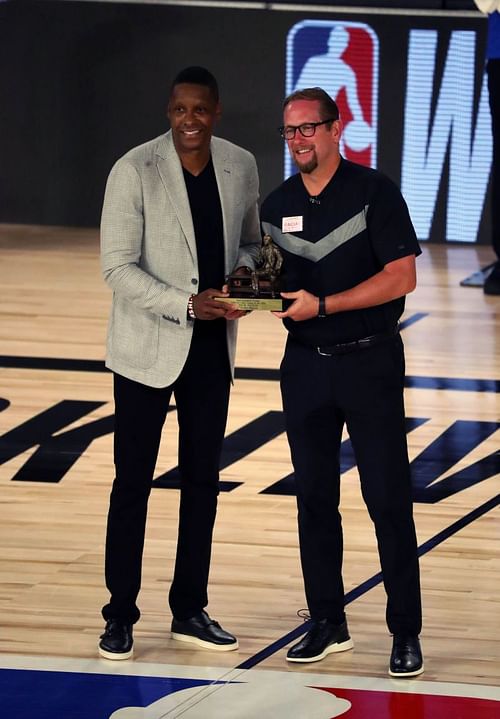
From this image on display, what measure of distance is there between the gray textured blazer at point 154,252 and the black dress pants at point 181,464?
71mm

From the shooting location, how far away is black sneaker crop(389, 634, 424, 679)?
Answer: 3.66 metres

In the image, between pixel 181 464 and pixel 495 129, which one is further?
pixel 495 129

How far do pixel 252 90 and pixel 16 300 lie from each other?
11.9 ft

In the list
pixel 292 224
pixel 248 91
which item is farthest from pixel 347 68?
pixel 292 224

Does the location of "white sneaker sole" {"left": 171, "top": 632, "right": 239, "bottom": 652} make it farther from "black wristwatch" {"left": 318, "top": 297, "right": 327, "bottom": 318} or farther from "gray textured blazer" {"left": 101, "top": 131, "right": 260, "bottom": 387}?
"black wristwatch" {"left": 318, "top": 297, "right": 327, "bottom": 318}

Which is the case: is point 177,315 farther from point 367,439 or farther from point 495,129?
point 495,129

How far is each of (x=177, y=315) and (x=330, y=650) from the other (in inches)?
38.8

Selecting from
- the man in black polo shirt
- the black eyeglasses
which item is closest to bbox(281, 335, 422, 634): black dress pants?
the man in black polo shirt

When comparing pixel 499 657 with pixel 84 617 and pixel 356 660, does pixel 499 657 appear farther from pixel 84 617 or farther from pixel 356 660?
pixel 84 617

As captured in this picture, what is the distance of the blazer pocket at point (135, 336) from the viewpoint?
3668mm

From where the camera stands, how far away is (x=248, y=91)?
11.8m

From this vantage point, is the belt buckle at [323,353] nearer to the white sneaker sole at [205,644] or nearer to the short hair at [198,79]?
the short hair at [198,79]

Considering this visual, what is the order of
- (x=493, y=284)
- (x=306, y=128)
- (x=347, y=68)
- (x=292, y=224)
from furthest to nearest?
(x=347, y=68)
(x=493, y=284)
(x=292, y=224)
(x=306, y=128)

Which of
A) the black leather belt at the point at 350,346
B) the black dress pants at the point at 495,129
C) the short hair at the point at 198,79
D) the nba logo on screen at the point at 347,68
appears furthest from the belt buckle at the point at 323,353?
the nba logo on screen at the point at 347,68
